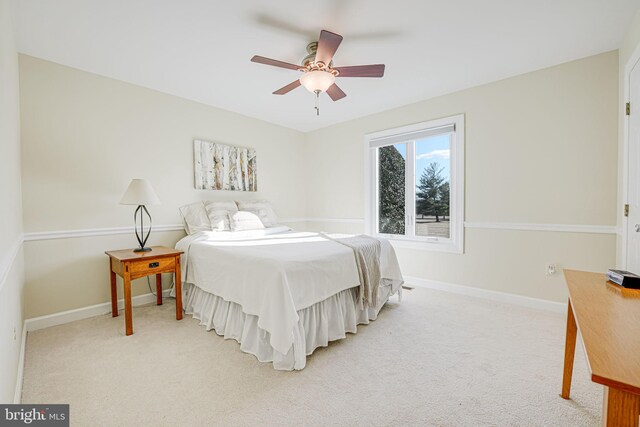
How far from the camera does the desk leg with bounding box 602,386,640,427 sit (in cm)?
67

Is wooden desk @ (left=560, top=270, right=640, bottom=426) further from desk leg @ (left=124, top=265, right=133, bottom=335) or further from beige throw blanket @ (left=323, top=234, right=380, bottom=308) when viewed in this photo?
desk leg @ (left=124, top=265, right=133, bottom=335)

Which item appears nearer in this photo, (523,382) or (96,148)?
(523,382)

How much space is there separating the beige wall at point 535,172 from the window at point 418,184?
126 mm

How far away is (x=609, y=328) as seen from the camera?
2.95 ft

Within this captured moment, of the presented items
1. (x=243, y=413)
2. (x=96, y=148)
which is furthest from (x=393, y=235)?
(x=96, y=148)

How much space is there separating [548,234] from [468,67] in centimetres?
187

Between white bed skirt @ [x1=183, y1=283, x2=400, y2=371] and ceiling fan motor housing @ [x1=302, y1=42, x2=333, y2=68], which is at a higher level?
ceiling fan motor housing @ [x1=302, y1=42, x2=333, y2=68]

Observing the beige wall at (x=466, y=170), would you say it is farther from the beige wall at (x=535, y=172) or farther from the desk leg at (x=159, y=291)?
the desk leg at (x=159, y=291)

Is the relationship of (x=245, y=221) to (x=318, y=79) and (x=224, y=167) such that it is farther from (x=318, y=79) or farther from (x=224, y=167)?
(x=318, y=79)

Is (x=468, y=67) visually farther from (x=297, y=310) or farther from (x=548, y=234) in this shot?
(x=297, y=310)

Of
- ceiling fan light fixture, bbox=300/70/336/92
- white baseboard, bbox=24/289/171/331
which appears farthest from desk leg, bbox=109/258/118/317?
ceiling fan light fixture, bbox=300/70/336/92

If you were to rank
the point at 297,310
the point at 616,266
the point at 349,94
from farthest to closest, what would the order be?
1. the point at 349,94
2. the point at 616,266
3. the point at 297,310

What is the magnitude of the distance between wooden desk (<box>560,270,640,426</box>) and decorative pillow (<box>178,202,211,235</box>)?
322cm

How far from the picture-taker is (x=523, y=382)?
1.71m
